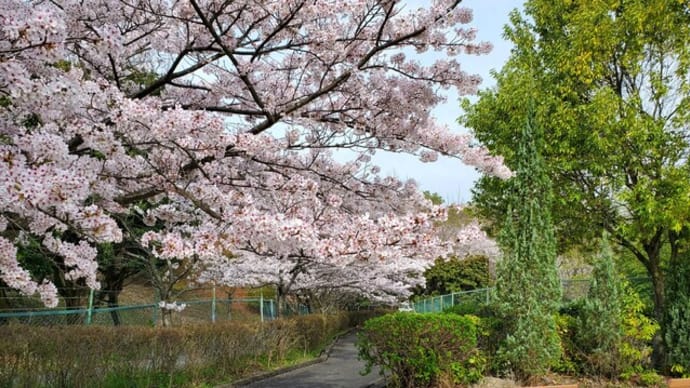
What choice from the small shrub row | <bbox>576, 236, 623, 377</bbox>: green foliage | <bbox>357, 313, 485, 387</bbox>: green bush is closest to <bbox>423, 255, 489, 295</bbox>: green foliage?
the small shrub row

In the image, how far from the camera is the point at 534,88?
13141 millimetres

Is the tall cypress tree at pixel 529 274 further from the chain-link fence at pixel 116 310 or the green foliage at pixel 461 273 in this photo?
the green foliage at pixel 461 273

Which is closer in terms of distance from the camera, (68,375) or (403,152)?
(68,375)

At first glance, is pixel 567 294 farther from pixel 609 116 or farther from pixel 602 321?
pixel 602 321

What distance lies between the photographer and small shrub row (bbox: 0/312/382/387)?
19.0 feet

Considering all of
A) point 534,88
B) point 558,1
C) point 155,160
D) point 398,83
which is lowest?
point 155,160

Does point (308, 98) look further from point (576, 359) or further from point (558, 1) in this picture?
point (558, 1)

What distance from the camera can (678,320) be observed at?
9469 millimetres

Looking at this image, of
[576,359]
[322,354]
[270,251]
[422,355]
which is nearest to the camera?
[270,251]

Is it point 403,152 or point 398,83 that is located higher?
point 398,83

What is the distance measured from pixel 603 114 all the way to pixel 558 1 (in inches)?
135

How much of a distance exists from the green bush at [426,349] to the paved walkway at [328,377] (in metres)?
1.39

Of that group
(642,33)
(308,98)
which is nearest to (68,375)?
(308,98)

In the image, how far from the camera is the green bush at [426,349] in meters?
7.64
